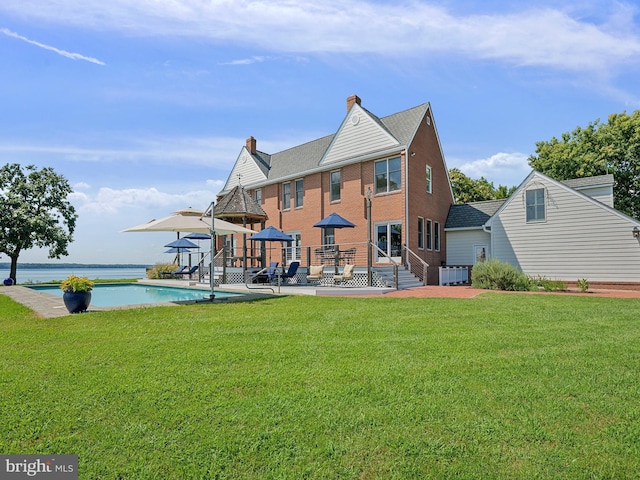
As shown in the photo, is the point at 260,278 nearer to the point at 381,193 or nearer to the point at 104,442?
the point at 381,193

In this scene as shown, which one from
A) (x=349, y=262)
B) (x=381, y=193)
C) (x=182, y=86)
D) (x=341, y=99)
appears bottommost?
(x=349, y=262)

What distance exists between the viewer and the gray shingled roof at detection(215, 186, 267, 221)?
19467 millimetres

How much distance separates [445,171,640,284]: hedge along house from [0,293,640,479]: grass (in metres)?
12.4

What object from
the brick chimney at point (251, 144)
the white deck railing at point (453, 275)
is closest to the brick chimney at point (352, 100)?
the brick chimney at point (251, 144)

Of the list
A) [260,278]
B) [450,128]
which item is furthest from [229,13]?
[450,128]

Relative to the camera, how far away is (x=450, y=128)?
23.6 m

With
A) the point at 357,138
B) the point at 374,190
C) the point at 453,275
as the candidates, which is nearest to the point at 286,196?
the point at 357,138

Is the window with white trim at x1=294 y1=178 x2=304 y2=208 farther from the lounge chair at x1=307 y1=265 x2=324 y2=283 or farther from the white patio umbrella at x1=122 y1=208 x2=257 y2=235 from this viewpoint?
the white patio umbrella at x1=122 y1=208 x2=257 y2=235

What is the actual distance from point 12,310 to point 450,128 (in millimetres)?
23408

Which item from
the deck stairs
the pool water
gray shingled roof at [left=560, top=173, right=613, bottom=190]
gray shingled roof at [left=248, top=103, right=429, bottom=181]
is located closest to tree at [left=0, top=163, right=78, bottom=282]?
the pool water

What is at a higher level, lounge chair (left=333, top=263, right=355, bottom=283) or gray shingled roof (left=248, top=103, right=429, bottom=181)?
gray shingled roof (left=248, top=103, right=429, bottom=181)

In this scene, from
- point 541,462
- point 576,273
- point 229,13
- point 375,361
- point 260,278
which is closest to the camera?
point 541,462

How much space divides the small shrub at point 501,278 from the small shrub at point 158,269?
20580 millimetres

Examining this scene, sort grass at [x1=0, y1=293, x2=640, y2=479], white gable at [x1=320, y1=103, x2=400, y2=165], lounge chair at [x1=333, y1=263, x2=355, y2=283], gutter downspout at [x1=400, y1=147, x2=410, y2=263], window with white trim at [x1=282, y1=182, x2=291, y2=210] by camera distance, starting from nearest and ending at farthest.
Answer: grass at [x1=0, y1=293, x2=640, y2=479] < lounge chair at [x1=333, y1=263, x2=355, y2=283] < gutter downspout at [x1=400, y1=147, x2=410, y2=263] < white gable at [x1=320, y1=103, x2=400, y2=165] < window with white trim at [x1=282, y1=182, x2=291, y2=210]
